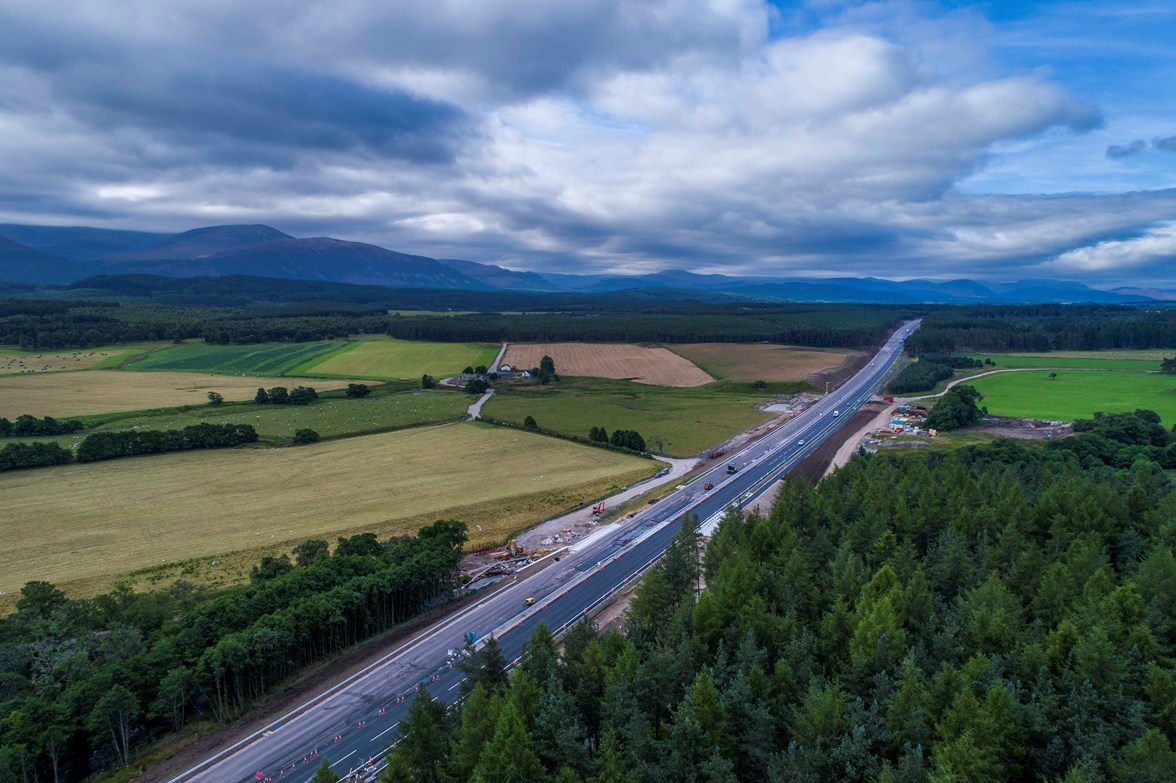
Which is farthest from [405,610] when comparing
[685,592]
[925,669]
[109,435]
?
[109,435]

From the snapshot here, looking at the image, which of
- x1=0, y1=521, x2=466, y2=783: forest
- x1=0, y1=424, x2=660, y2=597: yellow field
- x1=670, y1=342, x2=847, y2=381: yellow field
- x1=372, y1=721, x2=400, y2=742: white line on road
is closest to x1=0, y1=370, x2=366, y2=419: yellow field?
x1=0, y1=424, x2=660, y2=597: yellow field

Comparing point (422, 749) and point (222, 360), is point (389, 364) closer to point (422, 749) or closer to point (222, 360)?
point (222, 360)

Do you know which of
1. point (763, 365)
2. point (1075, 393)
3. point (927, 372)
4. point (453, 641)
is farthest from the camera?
point (763, 365)

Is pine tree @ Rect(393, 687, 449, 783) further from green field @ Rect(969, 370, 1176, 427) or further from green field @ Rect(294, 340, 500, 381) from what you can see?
green field @ Rect(294, 340, 500, 381)

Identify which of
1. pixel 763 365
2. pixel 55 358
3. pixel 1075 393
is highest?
pixel 763 365

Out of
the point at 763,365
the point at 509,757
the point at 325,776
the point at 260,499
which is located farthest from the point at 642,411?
the point at 325,776

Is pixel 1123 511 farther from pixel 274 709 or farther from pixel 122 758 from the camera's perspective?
pixel 122 758
